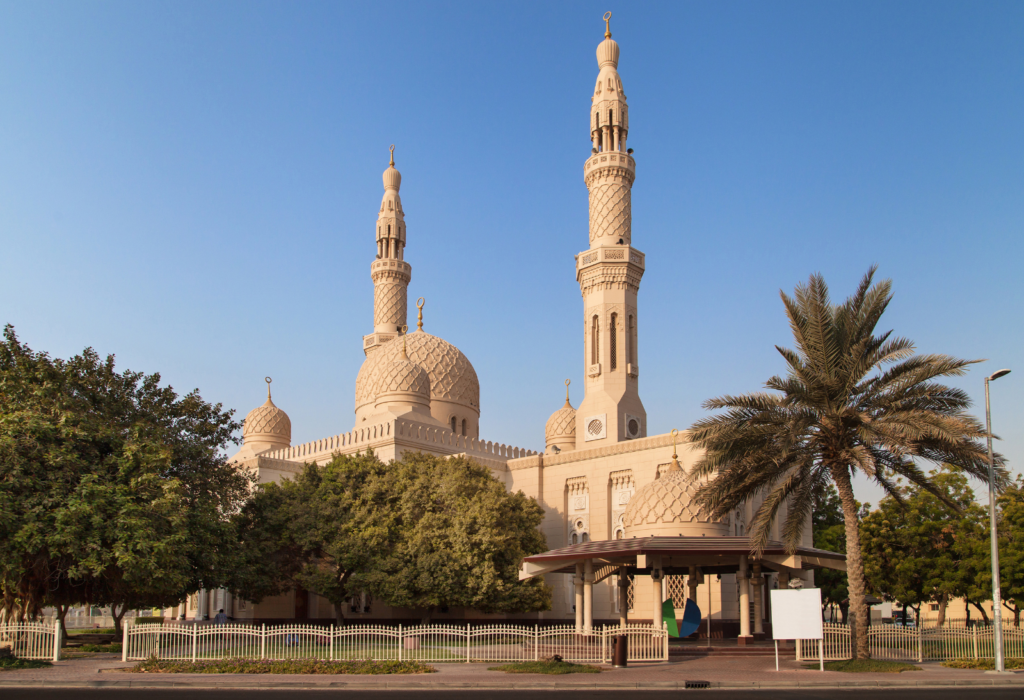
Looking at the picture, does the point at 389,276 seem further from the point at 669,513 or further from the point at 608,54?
the point at 669,513

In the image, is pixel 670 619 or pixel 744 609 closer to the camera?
pixel 744 609

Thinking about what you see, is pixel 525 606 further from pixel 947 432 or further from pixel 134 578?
pixel 947 432

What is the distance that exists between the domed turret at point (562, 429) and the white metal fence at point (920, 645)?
73.3 feet

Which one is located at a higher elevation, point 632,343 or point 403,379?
point 632,343

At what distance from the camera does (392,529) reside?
27328mm

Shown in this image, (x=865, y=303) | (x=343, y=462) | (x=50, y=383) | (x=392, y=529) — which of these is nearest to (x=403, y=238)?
(x=343, y=462)

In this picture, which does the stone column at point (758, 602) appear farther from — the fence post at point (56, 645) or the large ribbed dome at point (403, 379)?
the large ribbed dome at point (403, 379)

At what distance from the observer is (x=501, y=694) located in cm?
1367

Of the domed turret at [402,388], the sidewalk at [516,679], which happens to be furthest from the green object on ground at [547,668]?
the domed turret at [402,388]

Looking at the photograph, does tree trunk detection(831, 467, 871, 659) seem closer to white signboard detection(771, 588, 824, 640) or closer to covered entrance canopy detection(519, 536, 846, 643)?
white signboard detection(771, 588, 824, 640)

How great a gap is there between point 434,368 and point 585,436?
9.56 meters

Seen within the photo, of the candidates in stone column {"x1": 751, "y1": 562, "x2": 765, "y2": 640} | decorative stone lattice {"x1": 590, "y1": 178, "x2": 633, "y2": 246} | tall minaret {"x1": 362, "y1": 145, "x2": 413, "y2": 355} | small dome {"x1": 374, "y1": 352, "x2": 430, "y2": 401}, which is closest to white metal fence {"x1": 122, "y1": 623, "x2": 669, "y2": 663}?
stone column {"x1": 751, "y1": 562, "x2": 765, "y2": 640}

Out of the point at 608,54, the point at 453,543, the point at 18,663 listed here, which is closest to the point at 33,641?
the point at 18,663

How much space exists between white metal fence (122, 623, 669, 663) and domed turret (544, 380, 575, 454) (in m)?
21.9
